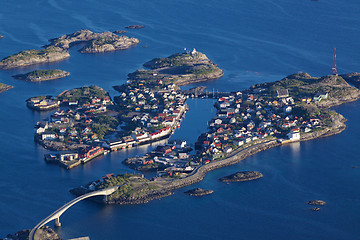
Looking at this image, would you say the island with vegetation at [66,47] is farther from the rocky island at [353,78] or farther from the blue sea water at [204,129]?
the rocky island at [353,78]

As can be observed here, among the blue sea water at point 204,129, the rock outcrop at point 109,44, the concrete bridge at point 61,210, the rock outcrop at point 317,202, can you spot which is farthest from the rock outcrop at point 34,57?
the rock outcrop at point 317,202

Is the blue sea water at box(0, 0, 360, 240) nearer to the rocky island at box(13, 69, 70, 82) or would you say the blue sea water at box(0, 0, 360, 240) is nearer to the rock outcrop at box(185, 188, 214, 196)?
the rock outcrop at box(185, 188, 214, 196)

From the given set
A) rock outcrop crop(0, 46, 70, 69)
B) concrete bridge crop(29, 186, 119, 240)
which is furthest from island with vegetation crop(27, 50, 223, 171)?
rock outcrop crop(0, 46, 70, 69)

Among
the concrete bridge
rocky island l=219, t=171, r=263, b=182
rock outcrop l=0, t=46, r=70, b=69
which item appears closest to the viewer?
the concrete bridge

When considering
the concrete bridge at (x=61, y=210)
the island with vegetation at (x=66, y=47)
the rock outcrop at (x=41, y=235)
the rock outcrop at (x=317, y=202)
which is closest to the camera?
the rock outcrop at (x=41, y=235)

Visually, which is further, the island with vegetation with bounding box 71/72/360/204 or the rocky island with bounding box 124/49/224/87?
the rocky island with bounding box 124/49/224/87

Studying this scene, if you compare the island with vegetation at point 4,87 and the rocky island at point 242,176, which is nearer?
the rocky island at point 242,176
